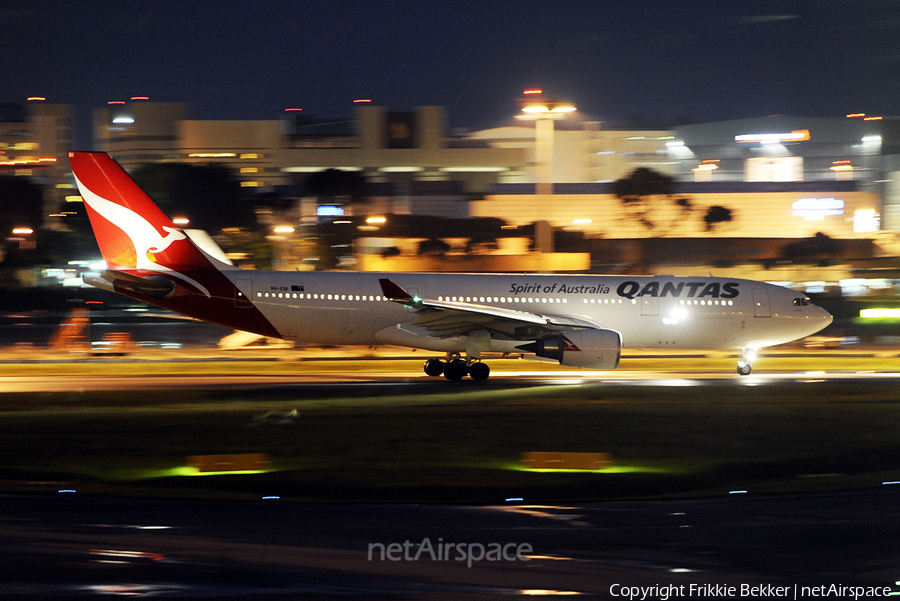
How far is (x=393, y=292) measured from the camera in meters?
24.9

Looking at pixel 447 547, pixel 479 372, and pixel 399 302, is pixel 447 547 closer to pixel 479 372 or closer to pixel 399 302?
pixel 479 372

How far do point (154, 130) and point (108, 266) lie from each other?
143930 millimetres

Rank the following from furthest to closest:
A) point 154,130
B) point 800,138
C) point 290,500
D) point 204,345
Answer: point 154,130 → point 800,138 → point 204,345 → point 290,500

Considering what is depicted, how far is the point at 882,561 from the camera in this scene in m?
8.51

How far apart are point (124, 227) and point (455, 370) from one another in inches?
413

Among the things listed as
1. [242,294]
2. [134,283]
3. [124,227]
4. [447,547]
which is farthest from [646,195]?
[447,547]

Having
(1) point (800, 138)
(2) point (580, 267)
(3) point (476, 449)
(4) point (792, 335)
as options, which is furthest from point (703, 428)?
(1) point (800, 138)

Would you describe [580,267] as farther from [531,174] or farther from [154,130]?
[154,130]

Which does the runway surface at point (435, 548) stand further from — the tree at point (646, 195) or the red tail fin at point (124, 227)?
the tree at point (646, 195)
